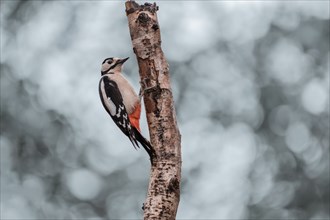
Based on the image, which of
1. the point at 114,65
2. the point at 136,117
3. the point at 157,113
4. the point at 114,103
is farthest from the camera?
the point at 114,65

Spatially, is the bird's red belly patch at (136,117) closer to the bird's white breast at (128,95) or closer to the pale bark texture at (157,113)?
the bird's white breast at (128,95)

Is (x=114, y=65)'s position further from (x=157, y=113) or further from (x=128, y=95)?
(x=157, y=113)

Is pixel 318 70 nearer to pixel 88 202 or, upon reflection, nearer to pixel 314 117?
pixel 314 117

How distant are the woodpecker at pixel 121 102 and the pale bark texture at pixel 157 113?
1.57 ft

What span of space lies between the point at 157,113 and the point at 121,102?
101 centimetres

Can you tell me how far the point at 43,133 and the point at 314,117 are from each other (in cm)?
490

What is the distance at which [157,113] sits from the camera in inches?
205

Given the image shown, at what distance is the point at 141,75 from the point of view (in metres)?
5.32

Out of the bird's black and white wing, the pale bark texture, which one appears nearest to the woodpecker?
the bird's black and white wing

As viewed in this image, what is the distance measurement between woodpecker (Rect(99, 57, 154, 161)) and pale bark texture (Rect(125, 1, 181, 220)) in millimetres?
480

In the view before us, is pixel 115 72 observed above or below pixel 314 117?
below

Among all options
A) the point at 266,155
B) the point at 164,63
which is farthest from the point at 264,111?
the point at 164,63

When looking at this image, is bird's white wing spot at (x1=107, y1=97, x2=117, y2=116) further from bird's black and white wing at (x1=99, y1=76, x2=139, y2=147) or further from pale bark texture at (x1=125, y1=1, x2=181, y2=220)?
pale bark texture at (x1=125, y1=1, x2=181, y2=220)

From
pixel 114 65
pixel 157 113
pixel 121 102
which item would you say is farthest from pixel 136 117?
pixel 157 113
